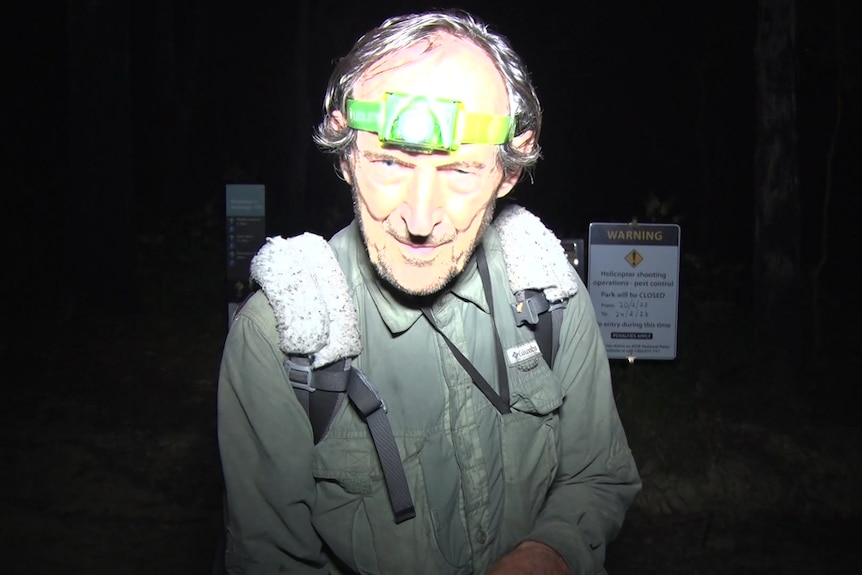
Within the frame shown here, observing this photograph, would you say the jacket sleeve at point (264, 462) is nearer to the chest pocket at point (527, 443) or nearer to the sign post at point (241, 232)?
the chest pocket at point (527, 443)

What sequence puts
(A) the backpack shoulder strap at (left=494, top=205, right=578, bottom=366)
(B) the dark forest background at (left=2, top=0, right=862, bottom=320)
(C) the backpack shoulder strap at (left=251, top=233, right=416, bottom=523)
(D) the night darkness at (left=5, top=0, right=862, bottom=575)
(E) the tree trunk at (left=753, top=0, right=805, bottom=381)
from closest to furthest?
(C) the backpack shoulder strap at (left=251, top=233, right=416, bottom=523) → (A) the backpack shoulder strap at (left=494, top=205, right=578, bottom=366) → (D) the night darkness at (left=5, top=0, right=862, bottom=575) → (E) the tree trunk at (left=753, top=0, right=805, bottom=381) → (B) the dark forest background at (left=2, top=0, right=862, bottom=320)

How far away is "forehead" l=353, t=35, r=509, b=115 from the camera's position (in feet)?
6.26

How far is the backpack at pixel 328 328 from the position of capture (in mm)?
1816

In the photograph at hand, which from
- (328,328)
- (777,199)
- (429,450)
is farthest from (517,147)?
(777,199)

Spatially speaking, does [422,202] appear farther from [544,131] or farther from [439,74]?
[544,131]

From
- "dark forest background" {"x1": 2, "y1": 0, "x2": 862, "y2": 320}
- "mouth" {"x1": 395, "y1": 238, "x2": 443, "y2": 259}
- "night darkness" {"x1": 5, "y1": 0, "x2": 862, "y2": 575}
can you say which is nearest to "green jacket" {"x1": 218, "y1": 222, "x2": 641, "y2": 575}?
"mouth" {"x1": 395, "y1": 238, "x2": 443, "y2": 259}

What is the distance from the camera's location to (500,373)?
1976 mm

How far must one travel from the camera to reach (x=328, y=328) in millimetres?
1839

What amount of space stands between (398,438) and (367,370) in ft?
0.56

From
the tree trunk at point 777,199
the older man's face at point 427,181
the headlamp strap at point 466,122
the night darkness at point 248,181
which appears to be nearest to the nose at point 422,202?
the older man's face at point 427,181

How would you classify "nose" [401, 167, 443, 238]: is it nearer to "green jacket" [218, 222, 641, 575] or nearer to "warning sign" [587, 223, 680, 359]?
"green jacket" [218, 222, 641, 575]

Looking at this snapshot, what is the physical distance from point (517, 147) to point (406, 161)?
0.98 ft

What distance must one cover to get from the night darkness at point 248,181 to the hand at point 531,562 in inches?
61.6

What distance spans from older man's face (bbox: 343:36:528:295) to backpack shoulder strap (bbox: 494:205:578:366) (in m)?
0.13
